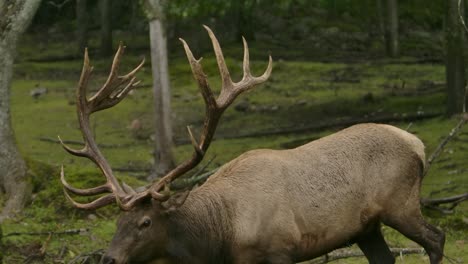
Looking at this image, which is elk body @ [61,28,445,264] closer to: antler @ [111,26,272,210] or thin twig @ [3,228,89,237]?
antler @ [111,26,272,210]

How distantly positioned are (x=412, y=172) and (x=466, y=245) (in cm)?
221

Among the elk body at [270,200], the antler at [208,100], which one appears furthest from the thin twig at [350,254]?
the antler at [208,100]

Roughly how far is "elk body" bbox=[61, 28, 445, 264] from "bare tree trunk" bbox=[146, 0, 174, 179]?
20.9ft

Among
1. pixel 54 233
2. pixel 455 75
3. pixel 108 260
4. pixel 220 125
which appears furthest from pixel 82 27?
pixel 108 260

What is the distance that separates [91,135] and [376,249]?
2359mm

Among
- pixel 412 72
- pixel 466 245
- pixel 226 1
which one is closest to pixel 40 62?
pixel 412 72

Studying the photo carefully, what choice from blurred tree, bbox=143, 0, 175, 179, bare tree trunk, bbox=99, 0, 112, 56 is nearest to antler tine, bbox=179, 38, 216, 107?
blurred tree, bbox=143, 0, 175, 179

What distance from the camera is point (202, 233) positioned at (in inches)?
307

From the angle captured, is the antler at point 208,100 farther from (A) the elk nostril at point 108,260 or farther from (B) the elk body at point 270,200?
(A) the elk nostril at point 108,260

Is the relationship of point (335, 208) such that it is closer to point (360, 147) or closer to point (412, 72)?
point (360, 147)

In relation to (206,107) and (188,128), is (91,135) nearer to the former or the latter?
(206,107)

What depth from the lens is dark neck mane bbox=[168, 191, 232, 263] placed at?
304 inches

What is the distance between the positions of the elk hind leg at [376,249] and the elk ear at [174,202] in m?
1.70

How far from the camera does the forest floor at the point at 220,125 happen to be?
1050 centimetres
